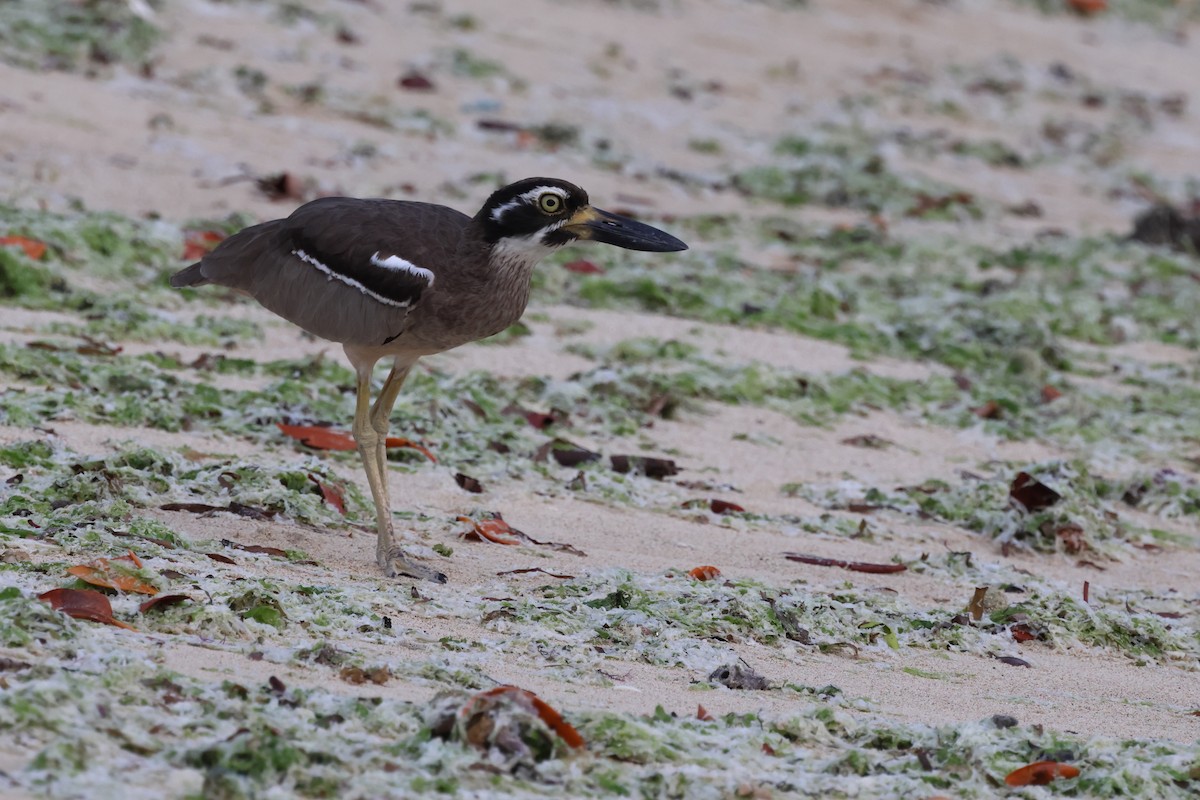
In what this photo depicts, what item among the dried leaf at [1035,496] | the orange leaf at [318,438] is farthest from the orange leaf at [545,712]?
the dried leaf at [1035,496]

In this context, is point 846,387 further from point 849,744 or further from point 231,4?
point 231,4

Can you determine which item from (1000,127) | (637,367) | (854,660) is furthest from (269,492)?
(1000,127)

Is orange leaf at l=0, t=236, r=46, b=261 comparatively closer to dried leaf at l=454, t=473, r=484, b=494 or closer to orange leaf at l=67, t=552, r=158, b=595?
dried leaf at l=454, t=473, r=484, b=494

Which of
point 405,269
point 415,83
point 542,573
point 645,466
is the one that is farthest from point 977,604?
point 415,83

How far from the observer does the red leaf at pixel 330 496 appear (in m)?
5.86

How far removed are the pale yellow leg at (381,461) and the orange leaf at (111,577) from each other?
0.96 meters

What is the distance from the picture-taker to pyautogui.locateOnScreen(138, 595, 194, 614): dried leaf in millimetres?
4227

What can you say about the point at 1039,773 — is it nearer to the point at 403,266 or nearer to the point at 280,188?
the point at 403,266

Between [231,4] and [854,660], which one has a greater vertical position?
[231,4]

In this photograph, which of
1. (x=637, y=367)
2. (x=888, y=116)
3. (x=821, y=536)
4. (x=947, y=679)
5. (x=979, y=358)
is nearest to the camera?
(x=947, y=679)

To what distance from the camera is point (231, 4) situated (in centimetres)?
1340

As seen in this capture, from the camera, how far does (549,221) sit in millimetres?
5551

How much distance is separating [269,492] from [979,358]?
16.7ft

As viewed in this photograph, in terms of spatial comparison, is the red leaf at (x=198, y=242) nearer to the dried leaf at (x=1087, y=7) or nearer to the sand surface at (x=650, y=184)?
the sand surface at (x=650, y=184)
